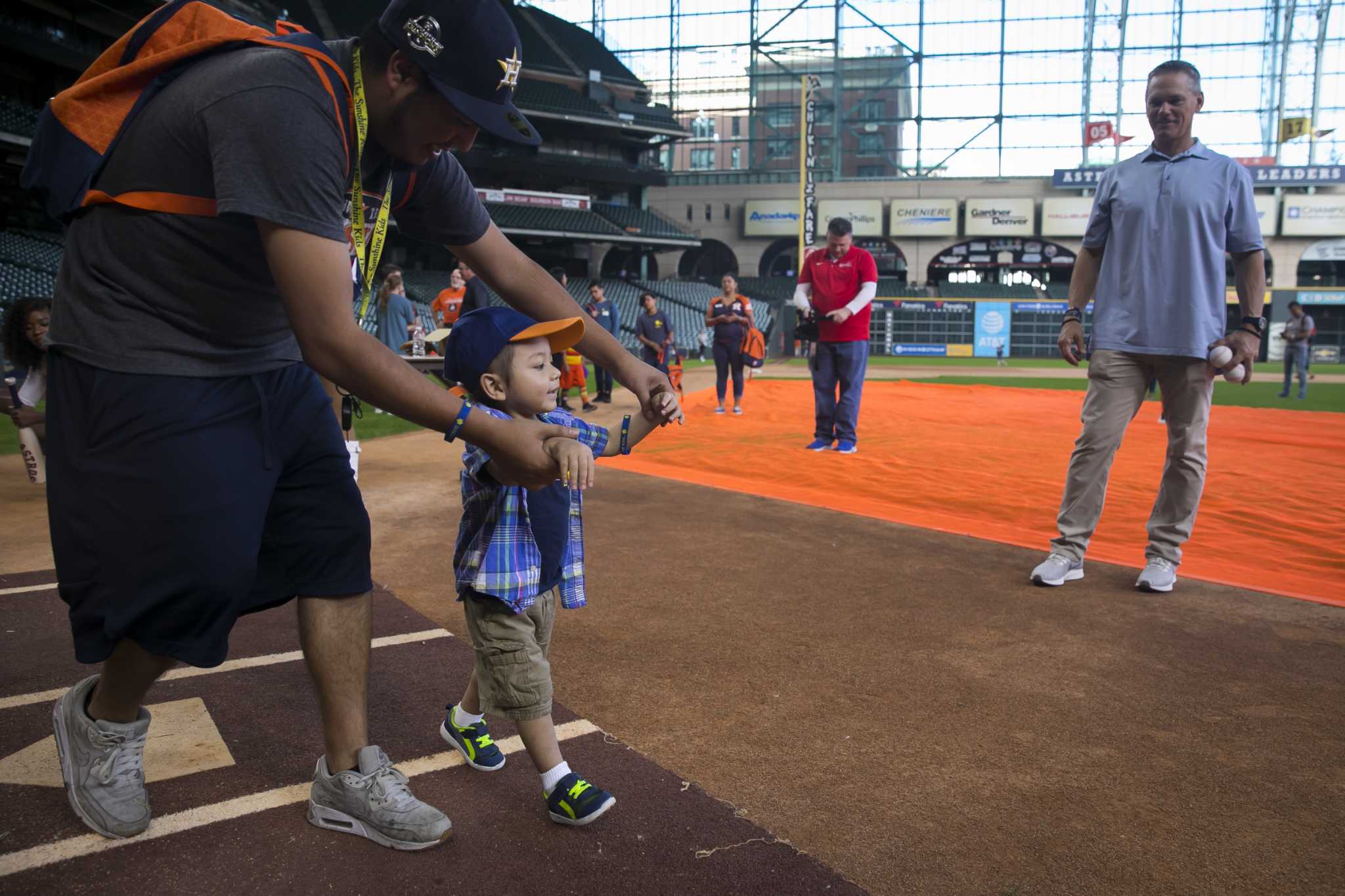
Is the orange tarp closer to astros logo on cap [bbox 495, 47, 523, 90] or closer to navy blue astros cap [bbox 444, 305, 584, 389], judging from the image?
navy blue astros cap [bbox 444, 305, 584, 389]

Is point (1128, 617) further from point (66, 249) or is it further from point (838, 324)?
point (838, 324)

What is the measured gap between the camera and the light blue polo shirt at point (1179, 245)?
4.35m

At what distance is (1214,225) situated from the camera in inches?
173

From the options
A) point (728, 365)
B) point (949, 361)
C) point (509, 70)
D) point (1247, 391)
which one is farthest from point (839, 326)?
point (949, 361)

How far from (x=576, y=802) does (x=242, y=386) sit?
125 centimetres

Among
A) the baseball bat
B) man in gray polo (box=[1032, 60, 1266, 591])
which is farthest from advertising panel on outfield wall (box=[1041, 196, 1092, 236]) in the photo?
the baseball bat

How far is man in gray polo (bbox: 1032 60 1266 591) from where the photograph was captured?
14.2 feet

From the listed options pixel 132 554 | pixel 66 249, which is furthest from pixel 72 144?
pixel 132 554

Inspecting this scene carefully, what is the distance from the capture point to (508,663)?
238cm

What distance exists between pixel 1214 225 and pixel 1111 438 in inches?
42.7

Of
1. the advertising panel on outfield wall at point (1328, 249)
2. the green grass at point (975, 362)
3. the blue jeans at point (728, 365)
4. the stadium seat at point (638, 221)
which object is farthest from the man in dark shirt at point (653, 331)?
the advertising panel on outfield wall at point (1328, 249)

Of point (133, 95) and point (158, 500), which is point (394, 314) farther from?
point (158, 500)

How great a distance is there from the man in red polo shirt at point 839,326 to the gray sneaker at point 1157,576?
448 centimetres

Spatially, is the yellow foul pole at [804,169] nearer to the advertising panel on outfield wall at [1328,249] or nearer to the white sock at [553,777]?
the advertising panel on outfield wall at [1328,249]
